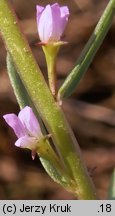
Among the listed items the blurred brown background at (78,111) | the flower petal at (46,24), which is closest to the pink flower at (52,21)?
the flower petal at (46,24)

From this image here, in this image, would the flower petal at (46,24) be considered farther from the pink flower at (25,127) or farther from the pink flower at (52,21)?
the pink flower at (25,127)

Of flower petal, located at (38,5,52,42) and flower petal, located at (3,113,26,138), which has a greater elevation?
Result: flower petal, located at (38,5,52,42)

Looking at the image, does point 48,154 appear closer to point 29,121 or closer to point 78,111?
point 29,121

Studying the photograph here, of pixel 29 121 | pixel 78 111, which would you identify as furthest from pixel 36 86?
pixel 78 111

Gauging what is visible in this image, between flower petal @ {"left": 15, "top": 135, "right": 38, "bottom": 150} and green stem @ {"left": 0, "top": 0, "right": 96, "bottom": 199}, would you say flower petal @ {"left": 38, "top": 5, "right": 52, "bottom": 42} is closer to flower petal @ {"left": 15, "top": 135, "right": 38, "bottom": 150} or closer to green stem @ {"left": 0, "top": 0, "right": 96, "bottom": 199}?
green stem @ {"left": 0, "top": 0, "right": 96, "bottom": 199}

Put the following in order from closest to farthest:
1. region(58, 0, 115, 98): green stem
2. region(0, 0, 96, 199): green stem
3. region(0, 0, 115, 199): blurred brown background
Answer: region(0, 0, 96, 199): green stem → region(58, 0, 115, 98): green stem → region(0, 0, 115, 199): blurred brown background

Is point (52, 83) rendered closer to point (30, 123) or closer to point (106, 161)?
point (30, 123)

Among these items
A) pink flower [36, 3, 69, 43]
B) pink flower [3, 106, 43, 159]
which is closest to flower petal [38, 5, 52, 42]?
pink flower [36, 3, 69, 43]

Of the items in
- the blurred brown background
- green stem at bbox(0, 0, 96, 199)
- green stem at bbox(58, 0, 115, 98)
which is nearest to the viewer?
green stem at bbox(0, 0, 96, 199)
